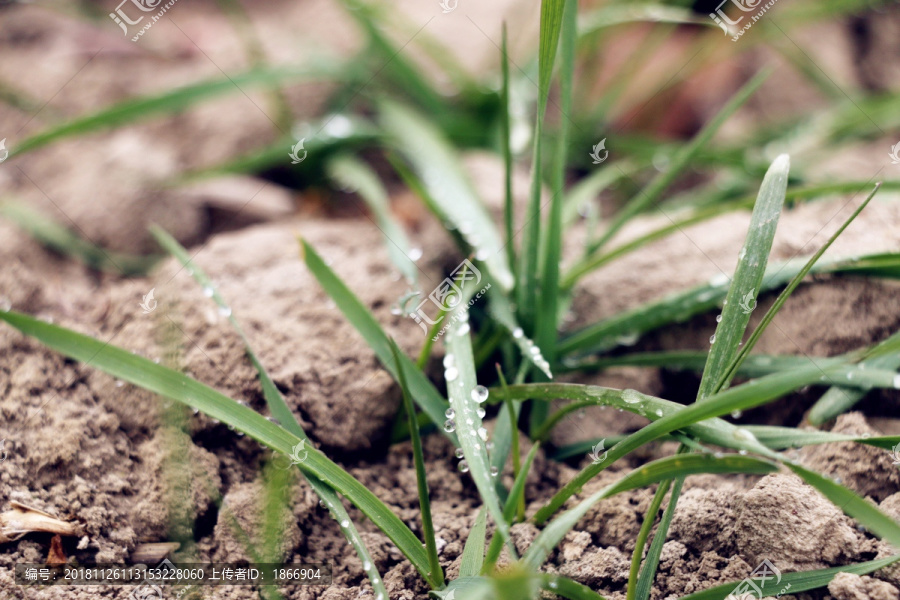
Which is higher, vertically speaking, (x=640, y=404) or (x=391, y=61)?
(x=391, y=61)

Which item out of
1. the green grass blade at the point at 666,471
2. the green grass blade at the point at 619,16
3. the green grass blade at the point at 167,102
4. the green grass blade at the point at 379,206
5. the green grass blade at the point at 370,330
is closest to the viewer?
the green grass blade at the point at 666,471

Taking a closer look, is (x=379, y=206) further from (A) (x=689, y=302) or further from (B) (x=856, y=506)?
(B) (x=856, y=506)

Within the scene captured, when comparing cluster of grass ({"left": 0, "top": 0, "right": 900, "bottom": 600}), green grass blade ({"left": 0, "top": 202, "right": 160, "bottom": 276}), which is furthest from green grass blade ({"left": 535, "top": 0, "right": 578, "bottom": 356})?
green grass blade ({"left": 0, "top": 202, "right": 160, "bottom": 276})

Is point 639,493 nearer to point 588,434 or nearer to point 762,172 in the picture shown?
point 588,434

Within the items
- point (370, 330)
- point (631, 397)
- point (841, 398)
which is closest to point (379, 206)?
point (370, 330)

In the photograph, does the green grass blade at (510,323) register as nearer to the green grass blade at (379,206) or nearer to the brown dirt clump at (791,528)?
the green grass blade at (379,206)

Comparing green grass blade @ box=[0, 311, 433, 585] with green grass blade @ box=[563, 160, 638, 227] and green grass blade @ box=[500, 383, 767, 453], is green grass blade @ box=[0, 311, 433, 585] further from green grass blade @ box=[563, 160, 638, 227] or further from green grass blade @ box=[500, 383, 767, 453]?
green grass blade @ box=[563, 160, 638, 227]

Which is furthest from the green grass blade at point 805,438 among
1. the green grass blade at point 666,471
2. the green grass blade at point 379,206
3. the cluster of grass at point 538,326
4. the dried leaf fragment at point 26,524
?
the dried leaf fragment at point 26,524
